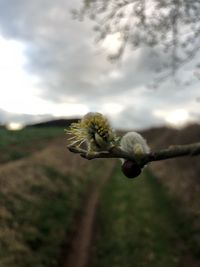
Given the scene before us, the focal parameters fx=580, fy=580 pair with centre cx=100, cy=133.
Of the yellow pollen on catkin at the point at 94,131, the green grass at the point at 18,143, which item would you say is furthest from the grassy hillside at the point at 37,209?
the yellow pollen on catkin at the point at 94,131

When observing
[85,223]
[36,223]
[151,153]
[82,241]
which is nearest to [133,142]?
[151,153]

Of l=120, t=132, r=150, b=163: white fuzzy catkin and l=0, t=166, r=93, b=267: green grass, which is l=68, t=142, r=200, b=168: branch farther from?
l=0, t=166, r=93, b=267: green grass

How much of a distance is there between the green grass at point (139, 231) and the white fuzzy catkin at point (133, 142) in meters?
15.2

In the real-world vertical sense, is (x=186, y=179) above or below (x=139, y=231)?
above

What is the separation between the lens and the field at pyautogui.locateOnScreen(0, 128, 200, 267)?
16.7 metres

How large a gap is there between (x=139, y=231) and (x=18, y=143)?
76.8 feet

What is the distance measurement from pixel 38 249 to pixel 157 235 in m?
5.02

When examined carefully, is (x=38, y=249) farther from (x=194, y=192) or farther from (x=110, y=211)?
(x=194, y=192)

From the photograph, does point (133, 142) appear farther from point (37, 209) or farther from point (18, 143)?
point (18, 143)

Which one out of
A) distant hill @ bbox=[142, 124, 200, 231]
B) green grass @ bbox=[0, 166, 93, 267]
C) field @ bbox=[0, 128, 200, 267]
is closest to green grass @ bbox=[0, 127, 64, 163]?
field @ bbox=[0, 128, 200, 267]

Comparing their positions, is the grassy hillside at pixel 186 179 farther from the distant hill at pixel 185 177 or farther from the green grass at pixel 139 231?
the green grass at pixel 139 231

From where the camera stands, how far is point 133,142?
2.06 meters

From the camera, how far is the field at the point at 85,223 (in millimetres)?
16656

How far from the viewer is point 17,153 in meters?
36.3
